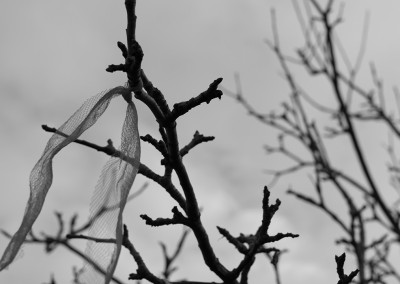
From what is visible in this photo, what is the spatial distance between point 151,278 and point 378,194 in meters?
2.60

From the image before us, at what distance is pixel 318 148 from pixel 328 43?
2.69 feet

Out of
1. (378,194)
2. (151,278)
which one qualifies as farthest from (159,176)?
(378,194)

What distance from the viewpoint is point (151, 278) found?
1.35 metres

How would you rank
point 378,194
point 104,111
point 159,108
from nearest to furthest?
point 159,108, point 104,111, point 378,194

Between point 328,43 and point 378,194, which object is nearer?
point 378,194

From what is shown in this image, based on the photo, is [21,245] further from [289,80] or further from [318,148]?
[289,80]

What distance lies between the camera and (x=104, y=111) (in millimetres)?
1230

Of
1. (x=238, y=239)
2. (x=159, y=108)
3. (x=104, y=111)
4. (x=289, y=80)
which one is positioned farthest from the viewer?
(x=289, y=80)

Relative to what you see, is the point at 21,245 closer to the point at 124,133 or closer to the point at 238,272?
the point at 124,133

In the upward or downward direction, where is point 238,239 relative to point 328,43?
downward

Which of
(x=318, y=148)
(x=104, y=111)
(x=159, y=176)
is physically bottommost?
(x=159, y=176)

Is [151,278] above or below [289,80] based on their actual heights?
below

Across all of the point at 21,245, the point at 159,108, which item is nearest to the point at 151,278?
the point at 21,245

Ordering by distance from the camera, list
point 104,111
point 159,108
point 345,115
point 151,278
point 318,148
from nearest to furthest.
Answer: point 159,108, point 104,111, point 151,278, point 345,115, point 318,148
